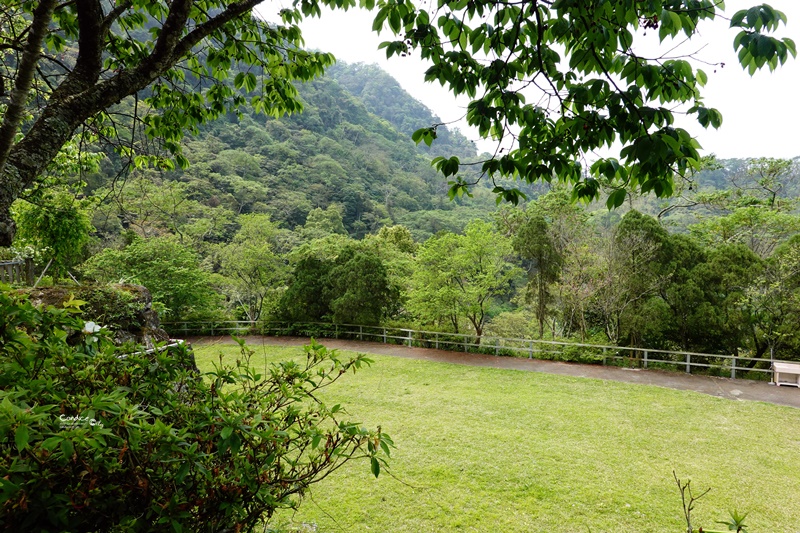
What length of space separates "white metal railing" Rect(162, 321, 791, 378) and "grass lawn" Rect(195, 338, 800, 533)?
77.7 inches

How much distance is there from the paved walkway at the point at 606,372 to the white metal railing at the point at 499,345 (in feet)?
1.06

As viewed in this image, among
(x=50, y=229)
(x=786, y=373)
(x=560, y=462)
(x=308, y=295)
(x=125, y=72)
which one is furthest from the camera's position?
(x=308, y=295)

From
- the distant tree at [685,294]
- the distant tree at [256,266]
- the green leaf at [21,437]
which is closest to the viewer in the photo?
the green leaf at [21,437]

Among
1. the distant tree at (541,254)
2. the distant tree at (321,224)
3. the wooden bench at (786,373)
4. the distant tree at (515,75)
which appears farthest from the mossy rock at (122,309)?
the distant tree at (321,224)

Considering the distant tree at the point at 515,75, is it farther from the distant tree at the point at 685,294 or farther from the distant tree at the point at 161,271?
the distant tree at the point at 161,271

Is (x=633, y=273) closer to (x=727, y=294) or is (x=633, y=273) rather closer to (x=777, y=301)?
(x=727, y=294)

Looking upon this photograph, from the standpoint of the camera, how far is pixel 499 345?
40.5 ft

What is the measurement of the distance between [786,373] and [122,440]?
12210mm

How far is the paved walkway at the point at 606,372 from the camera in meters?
8.10

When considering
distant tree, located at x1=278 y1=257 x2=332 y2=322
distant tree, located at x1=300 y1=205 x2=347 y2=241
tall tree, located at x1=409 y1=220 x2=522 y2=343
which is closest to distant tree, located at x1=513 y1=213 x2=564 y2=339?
tall tree, located at x1=409 y1=220 x2=522 y2=343

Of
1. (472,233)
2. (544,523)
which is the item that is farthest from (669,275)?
(544,523)

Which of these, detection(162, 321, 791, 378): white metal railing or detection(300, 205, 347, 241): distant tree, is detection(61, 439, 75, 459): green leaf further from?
detection(300, 205, 347, 241): distant tree

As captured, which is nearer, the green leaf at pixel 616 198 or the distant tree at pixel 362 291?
the green leaf at pixel 616 198

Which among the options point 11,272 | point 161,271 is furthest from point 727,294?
point 161,271
